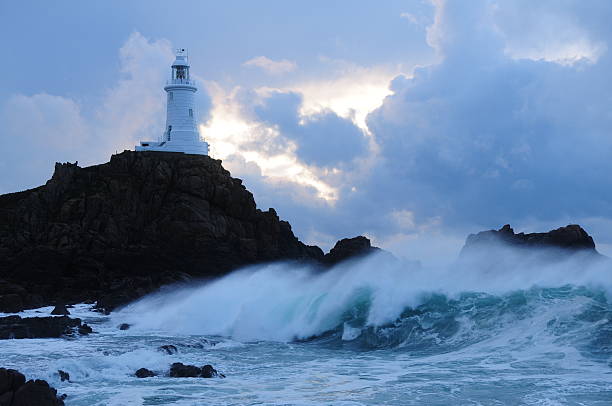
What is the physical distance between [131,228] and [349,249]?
14236 millimetres

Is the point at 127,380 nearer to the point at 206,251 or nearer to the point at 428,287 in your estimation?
the point at 428,287

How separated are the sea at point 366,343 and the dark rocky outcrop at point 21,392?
1455mm

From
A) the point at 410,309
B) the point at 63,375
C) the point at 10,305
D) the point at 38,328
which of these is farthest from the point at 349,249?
the point at 63,375

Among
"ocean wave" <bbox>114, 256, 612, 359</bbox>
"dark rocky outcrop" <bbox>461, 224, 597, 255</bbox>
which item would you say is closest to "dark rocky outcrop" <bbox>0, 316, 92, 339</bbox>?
"ocean wave" <bbox>114, 256, 612, 359</bbox>

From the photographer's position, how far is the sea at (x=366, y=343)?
49.4 ft

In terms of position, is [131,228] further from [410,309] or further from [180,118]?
[410,309]

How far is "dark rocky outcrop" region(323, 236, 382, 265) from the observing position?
45.4 m

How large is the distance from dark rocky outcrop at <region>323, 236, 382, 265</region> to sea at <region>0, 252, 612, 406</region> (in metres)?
Answer: 11.1

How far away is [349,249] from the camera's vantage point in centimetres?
4600

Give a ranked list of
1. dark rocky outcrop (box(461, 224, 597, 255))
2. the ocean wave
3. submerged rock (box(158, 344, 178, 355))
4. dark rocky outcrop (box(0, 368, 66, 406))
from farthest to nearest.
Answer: dark rocky outcrop (box(461, 224, 597, 255)) → the ocean wave → submerged rock (box(158, 344, 178, 355)) → dark rocky outcrop (box(0, 368, 66, 406))

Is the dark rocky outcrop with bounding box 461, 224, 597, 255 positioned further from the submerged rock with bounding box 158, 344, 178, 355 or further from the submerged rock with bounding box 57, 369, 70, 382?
the submerged rock with bounding box 57, 369, 70, 382

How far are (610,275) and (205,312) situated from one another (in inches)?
596

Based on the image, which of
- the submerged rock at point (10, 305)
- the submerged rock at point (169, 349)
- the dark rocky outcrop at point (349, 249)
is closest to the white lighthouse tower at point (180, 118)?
the dark rocky outcrop at point (349, 249)

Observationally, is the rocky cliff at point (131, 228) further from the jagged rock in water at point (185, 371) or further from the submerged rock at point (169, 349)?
the jagged rock in water at point (185, 371)
